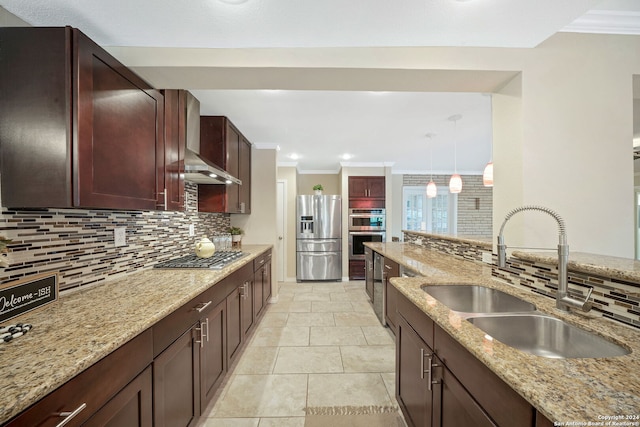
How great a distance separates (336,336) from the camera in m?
2.65

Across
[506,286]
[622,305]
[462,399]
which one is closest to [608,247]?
[506,286]

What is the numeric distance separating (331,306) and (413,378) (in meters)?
2.32

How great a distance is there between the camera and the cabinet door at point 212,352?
1.49 m

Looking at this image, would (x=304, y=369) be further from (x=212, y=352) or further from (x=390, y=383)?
(x=212, y=352)

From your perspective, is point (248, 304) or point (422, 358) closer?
point (422, 358)

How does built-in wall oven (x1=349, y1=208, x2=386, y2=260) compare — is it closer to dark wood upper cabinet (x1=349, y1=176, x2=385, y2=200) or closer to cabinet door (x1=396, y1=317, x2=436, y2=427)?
dark wood upper cabinet (x1=349, y1=176, x2=385, y2=200)

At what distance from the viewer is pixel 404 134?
3.42 m

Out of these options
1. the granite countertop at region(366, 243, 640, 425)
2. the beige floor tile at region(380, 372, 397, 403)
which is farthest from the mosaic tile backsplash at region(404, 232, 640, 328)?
the beige floor tile at region(380, 372, 397, 403)

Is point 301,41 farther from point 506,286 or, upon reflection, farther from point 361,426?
point 361,426

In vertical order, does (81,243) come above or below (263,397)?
above

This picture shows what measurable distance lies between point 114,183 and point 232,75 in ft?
3.21

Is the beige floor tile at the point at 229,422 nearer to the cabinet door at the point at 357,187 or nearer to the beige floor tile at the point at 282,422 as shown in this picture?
the beige floor tile at the point at 282,422

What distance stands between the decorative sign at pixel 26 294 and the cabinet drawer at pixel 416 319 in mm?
1694

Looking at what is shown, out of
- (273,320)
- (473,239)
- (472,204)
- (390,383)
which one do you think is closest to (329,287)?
(273,320)
